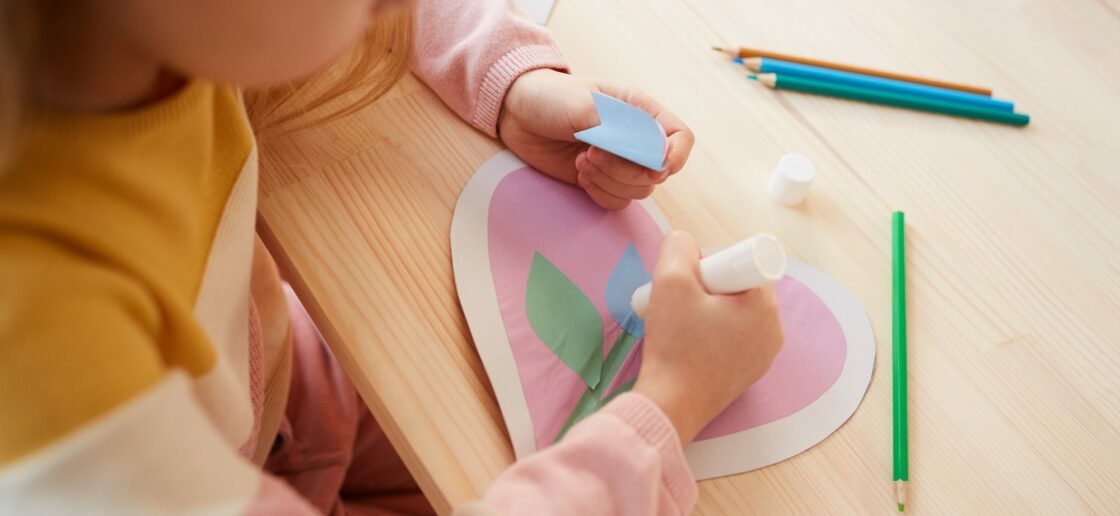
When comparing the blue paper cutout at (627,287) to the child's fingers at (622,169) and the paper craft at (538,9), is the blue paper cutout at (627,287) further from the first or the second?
the paper craft at (538,9)

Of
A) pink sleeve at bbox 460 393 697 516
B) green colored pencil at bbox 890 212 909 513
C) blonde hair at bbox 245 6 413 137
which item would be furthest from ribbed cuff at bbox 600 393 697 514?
blonde hair at bbox 245 6 413 137

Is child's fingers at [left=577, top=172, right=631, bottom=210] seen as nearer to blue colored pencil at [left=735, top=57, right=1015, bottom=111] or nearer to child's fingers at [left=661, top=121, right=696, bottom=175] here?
child's fingers at [left=661, top=121, right=696, bottom=175]

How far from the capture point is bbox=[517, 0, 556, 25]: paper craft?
0.64 m

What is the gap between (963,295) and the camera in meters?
0.56

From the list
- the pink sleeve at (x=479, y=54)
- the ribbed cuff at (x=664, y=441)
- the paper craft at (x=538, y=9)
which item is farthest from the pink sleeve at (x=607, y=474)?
the paper craft at (x=538, y=9)

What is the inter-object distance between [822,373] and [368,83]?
36 centimetres

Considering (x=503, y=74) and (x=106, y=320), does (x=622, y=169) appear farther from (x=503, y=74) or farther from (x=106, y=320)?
(x=106, y=320)

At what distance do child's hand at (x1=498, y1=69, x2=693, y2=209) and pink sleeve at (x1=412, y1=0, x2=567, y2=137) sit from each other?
0.4 inches

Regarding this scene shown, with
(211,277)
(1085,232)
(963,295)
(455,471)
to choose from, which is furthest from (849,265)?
(211,277)

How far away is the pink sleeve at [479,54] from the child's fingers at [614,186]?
0.26 feet

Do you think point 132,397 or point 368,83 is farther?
point 368,83

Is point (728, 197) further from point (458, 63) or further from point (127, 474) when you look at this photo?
point (127, 474)

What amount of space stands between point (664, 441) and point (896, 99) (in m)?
0.36

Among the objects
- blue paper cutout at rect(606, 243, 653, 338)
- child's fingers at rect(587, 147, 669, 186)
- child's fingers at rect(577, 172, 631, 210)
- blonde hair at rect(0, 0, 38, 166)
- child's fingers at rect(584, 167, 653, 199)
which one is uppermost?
blonde hair at rect(0, 0, 38, 166)
